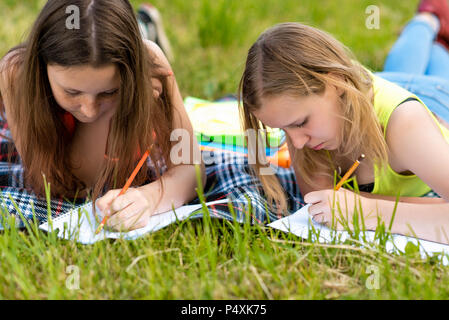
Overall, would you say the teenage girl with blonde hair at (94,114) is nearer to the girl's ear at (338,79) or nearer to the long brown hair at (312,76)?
the long brown hair at (312,76)

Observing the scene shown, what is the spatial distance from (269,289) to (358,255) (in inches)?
8.9

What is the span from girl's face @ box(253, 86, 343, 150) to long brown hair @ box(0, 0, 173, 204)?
0.29 meters

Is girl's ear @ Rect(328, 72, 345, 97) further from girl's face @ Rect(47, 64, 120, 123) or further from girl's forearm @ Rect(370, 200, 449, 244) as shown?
girl's face @ Rect(47, 64, 120, 123)

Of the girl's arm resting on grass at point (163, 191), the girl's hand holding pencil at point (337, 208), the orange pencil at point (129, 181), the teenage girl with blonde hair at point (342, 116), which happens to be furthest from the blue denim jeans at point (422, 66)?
the orange pencil at point (129, 181)

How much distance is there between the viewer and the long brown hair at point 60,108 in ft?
4.09

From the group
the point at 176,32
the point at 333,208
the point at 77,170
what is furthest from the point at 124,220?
the point at 176,32

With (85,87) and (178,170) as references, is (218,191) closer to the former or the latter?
(178,170)

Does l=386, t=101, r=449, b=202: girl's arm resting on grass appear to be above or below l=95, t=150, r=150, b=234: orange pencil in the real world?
above

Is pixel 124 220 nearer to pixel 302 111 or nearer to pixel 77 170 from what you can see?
pixel 77 170

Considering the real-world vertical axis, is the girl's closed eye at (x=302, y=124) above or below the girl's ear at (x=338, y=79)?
below

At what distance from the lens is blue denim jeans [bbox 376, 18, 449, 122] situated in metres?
1.83

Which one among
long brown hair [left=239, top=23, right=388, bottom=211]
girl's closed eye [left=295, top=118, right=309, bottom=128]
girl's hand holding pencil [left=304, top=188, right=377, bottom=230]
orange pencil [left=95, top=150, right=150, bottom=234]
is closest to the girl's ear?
long brown hair [left=239, top=23, right=388, bottom=211]

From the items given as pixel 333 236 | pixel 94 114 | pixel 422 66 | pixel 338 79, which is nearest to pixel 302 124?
pixel 338 79

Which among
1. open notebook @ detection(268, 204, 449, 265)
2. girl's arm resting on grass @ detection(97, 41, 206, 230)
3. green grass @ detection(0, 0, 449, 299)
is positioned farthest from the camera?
girl's arm resting on grass @ detection(97, 41, 206, 230)
